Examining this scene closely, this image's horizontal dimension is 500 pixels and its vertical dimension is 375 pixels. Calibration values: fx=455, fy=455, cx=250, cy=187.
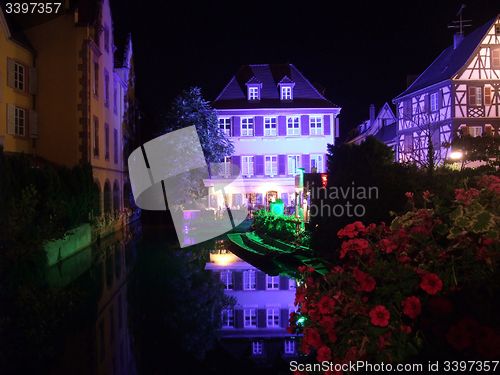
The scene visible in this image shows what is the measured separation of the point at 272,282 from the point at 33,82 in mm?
14919

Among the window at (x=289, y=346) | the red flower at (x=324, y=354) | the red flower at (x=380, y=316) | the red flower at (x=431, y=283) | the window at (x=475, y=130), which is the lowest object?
the window at (x=289, y=346)

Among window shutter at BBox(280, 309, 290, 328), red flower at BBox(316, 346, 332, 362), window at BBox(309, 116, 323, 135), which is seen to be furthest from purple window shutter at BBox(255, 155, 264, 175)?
red flower at BBox(316, 346, 332, 362)

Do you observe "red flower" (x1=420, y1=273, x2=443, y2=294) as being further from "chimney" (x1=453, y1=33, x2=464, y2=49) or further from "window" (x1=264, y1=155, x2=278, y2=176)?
"chimney" (x1=453, y1=33, x2=464, y2=49)

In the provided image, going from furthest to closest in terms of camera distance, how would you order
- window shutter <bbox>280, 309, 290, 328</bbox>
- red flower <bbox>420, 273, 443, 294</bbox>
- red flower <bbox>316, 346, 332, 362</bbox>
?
1. window shutter <bbox>280, 309, 290, 328</bbox>
2. red flower <bbox>316, 346, 332, 362</bbox>
3. red flower <bbox>420, 273, 443, 294</bbox>

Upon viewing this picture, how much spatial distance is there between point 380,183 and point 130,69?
2432 centimetres

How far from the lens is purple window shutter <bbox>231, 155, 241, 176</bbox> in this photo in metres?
32.7

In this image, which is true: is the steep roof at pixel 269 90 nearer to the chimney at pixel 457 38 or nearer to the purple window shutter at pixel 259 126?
the purple window shutter at pixel 259 126

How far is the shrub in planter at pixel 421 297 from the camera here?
284cm

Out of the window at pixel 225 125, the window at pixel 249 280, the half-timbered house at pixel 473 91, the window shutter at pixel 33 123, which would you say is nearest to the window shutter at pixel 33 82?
the window shutter at pixel 33 123

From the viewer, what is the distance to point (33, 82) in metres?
19.9

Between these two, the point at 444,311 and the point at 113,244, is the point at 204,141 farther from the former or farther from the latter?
the point at 444,311

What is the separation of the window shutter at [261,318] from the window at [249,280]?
6.60 feet

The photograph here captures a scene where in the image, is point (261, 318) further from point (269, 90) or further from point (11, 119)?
point (269, 90)

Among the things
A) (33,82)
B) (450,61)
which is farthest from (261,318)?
(450,61)
